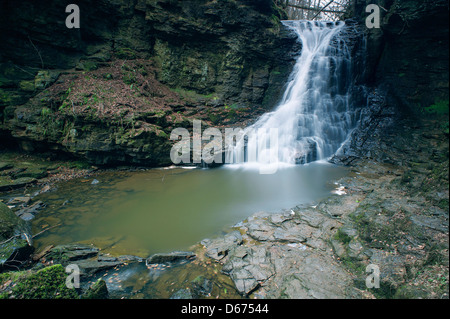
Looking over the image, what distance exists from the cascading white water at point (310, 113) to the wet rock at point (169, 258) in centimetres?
623

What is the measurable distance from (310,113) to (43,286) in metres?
12.2

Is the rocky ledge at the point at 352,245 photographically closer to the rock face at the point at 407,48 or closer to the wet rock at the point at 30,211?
the rock face at the point at 407,48

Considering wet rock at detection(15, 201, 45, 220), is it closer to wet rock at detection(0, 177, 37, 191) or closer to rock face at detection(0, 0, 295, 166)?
wet rock at detection(0, 177, 37, 191)

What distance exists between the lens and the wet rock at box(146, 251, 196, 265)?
3982 millimetres

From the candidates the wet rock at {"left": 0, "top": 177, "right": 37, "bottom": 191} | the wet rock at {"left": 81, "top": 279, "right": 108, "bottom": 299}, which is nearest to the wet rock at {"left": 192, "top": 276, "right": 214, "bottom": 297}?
the wet rock at {"left": 81, "top": 279, "right": 108, "bottom": 299}

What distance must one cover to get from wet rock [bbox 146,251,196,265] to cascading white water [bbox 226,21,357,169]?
623 centimetres

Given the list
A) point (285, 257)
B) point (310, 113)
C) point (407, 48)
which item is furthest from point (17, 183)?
point (407, 48)

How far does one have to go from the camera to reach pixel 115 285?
137 inches

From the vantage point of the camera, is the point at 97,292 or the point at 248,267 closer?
the point at 97,292

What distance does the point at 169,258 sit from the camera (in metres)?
4.02

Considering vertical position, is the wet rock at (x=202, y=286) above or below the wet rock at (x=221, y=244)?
below

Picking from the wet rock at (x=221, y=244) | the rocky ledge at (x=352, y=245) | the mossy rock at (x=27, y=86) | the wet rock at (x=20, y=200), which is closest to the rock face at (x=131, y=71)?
the mossy rock at (x=27, y=86)

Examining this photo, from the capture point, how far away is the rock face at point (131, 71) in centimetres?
852

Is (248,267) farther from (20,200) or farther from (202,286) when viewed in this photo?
(20,200)
